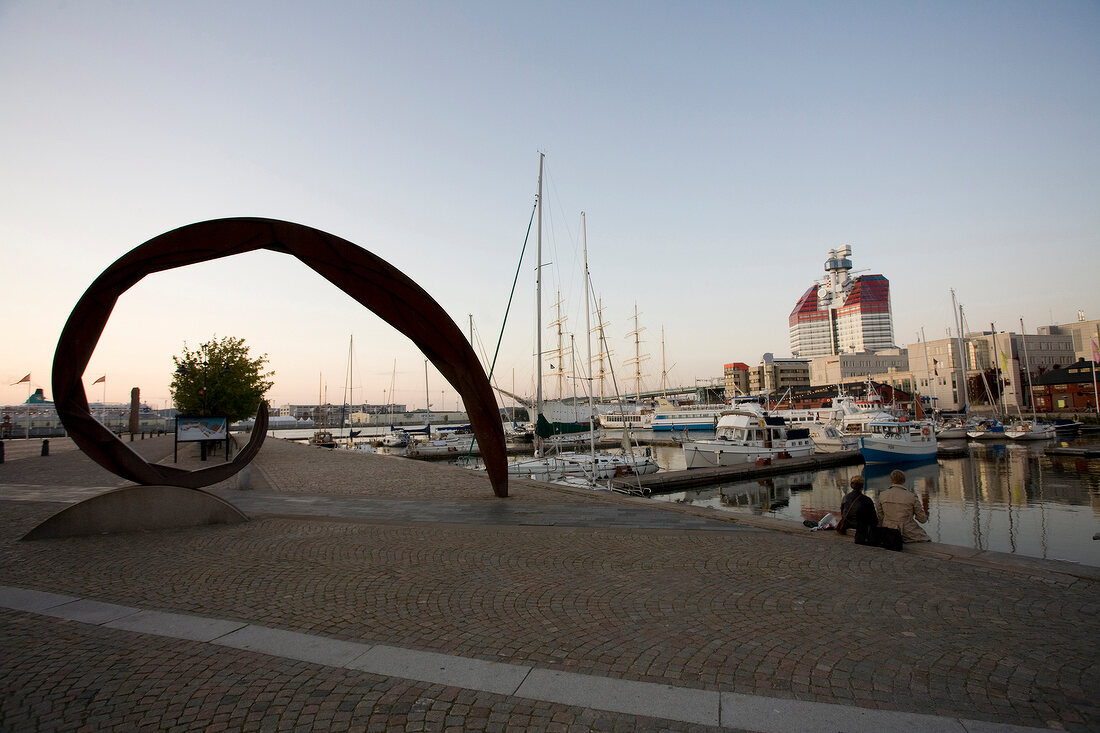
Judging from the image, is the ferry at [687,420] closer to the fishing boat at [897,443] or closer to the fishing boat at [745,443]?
the fishing boat at [897,443]

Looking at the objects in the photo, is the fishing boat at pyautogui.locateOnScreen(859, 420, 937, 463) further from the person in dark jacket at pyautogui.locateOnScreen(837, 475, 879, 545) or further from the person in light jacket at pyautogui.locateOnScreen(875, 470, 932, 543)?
the person in light jacket at pyautogui.locateOnScreen(875, 470, 932, 543)

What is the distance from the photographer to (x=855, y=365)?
438ft

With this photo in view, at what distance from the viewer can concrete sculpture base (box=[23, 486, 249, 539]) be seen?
9039mm

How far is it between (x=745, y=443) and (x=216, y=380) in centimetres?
3472

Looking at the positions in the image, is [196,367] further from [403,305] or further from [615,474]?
[403,305]

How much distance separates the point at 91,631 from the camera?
5.05 metres

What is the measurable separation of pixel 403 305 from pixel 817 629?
9.26m

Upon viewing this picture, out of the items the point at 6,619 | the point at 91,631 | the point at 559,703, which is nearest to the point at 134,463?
the point at 6,619

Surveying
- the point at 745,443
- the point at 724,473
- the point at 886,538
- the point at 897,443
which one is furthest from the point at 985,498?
the point at 886,538

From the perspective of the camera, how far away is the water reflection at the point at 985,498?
17.2 m

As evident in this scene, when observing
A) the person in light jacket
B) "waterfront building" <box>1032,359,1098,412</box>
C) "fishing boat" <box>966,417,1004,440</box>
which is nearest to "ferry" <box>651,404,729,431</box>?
"fishing boat" <box>966,417,1004,440</box>

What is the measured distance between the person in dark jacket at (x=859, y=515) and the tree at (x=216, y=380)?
1405 inches

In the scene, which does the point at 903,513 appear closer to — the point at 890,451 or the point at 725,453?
the point at 725,453

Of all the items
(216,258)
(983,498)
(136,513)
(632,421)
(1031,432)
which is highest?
(216,258)
